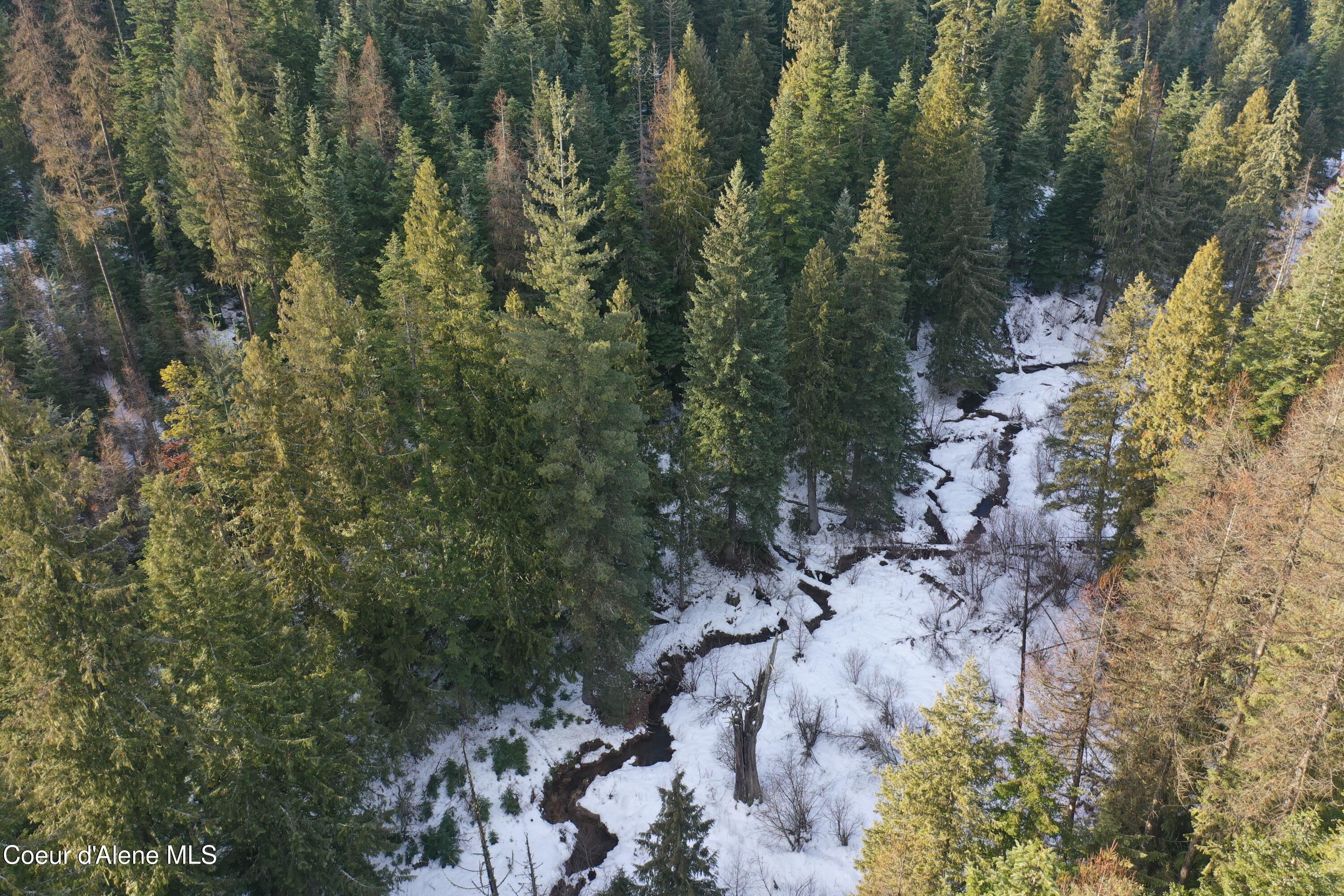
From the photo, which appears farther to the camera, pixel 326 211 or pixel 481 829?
pixel 326 211

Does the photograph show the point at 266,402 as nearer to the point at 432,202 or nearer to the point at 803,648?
the point at 432,202

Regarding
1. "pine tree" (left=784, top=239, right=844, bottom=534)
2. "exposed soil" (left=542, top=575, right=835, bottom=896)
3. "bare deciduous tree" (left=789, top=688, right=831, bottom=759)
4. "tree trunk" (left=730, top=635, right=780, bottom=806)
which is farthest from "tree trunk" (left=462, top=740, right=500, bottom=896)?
"pine tree" (left=784, top=239, right=844, bottom=534)

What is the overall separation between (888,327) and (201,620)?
26.8m

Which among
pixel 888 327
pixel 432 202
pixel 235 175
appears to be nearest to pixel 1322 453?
pixel 888 327

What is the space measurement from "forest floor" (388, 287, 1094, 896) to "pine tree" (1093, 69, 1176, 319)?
599 inches

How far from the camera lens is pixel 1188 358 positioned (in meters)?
26.8

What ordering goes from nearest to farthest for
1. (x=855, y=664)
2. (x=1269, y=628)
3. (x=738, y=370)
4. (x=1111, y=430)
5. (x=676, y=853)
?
(x=676, y=853)
(x=1269, y=628)
(x=855, y=664)
(x=738, y=370)
(x=1111, y=430)

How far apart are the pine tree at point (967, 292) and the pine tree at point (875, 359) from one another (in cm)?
782

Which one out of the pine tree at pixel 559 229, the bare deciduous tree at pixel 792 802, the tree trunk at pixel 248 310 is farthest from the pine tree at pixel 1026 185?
the tree trunk at pixel 248 310

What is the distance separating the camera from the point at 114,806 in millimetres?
14234

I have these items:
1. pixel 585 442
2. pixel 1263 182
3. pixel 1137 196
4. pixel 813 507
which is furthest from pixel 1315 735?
pixel 1263 182

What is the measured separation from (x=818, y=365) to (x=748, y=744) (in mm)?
15104

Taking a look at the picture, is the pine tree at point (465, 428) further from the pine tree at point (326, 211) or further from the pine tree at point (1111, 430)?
the pine tree at point (1111, 430)

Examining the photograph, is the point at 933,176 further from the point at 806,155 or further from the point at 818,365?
the point at 818,365
